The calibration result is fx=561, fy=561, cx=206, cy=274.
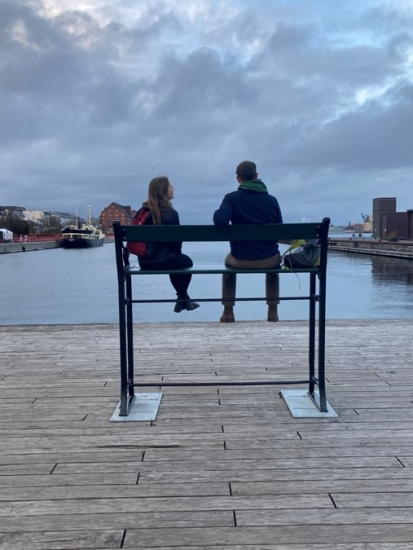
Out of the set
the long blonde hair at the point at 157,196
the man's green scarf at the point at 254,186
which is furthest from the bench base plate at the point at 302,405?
the man's green scarf at the point at 254,186

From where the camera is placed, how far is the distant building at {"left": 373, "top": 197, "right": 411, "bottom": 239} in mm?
94250

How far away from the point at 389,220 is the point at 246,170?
320ft

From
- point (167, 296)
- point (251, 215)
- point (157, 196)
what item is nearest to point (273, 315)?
point (251, 215)

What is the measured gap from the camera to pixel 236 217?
193 inches

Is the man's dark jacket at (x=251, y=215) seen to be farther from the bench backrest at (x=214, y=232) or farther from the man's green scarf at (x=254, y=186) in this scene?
the bench backrest at (x=214, y=232)

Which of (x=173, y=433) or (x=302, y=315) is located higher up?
(x=173, y=433)

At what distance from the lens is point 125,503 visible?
7.74 ft

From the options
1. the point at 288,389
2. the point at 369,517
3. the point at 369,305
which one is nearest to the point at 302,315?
the point at 369,305

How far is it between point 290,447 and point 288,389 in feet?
3.50

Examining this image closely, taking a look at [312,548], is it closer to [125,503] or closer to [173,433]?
[125,503]

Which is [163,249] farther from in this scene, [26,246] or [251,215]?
[26,246]

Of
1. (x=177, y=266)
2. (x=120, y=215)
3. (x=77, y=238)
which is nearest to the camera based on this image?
(x=177, y=266)

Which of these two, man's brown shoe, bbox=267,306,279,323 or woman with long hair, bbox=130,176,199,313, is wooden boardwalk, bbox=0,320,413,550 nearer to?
woman with long hair, bbox=130,176,199,313

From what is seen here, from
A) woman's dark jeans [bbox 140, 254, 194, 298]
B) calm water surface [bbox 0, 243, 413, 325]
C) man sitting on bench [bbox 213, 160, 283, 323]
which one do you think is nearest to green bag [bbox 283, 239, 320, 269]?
woman's dark jeans [bbox 140, 254, 194, 298]
